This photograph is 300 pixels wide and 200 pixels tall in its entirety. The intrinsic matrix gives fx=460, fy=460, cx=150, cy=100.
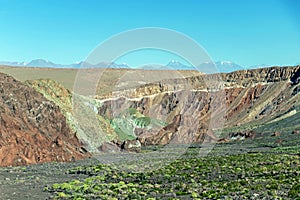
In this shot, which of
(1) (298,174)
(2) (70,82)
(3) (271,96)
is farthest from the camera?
(2) (70,82)

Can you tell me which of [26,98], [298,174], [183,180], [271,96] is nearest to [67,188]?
[183,180]

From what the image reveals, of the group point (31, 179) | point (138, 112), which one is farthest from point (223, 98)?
point (31, 179)

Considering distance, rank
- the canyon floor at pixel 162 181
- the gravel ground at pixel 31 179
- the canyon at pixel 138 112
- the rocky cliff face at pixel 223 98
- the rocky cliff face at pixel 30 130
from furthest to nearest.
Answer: the rocky cliff face at pixel 223 98
the canyon at pixel 138 112
the rocky cliff face at pixel 30 130
the gravel ground at pixel 31 179
the canyon floor at pixel 162 181

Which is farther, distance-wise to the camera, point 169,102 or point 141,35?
point 169,102

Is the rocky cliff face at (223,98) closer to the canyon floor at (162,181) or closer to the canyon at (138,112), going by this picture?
the canyon at (138,112)

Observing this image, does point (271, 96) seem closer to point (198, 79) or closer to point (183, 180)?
point (198, 79)

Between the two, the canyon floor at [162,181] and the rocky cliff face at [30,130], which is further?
the rocky cliff face at [30,130]

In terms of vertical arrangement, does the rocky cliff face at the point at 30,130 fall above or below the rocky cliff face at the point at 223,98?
below

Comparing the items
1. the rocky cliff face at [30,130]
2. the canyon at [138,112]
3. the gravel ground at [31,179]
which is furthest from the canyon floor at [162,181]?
the canyon at [138,112]
